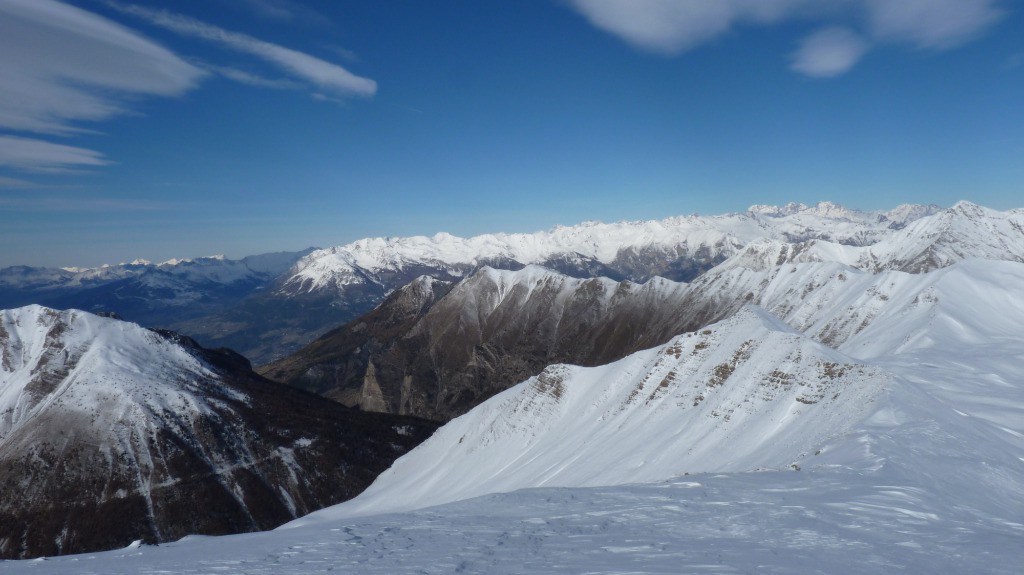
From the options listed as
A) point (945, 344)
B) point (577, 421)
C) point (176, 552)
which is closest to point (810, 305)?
point (945, 344)

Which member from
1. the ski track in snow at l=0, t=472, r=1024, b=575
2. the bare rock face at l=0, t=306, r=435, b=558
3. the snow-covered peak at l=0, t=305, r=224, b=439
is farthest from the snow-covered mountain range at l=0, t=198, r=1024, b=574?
the snow-covered peak at l=0, t=305, r=224, b=439

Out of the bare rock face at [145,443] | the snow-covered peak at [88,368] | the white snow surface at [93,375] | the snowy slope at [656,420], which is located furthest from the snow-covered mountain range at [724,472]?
the snow-covered peak at [88,368]

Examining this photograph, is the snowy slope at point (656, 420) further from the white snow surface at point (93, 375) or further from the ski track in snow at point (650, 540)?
the white snow surface at point (93, 375)

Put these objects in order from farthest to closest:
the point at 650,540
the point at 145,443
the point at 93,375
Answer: the point at 93,375 < the point at 145,443 < the point at 650,540

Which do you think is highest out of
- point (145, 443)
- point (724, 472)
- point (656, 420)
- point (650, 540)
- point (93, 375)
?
point (650, 540)

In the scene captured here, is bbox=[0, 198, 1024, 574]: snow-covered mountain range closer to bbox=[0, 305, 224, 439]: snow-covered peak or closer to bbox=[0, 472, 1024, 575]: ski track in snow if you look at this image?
bbox=[0, 472, 1024, 575]: ski track in snow

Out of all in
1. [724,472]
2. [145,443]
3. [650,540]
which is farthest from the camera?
[145,443]

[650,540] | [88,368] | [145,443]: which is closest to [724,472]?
[650,540]

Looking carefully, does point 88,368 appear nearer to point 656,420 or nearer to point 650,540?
point 656,420
